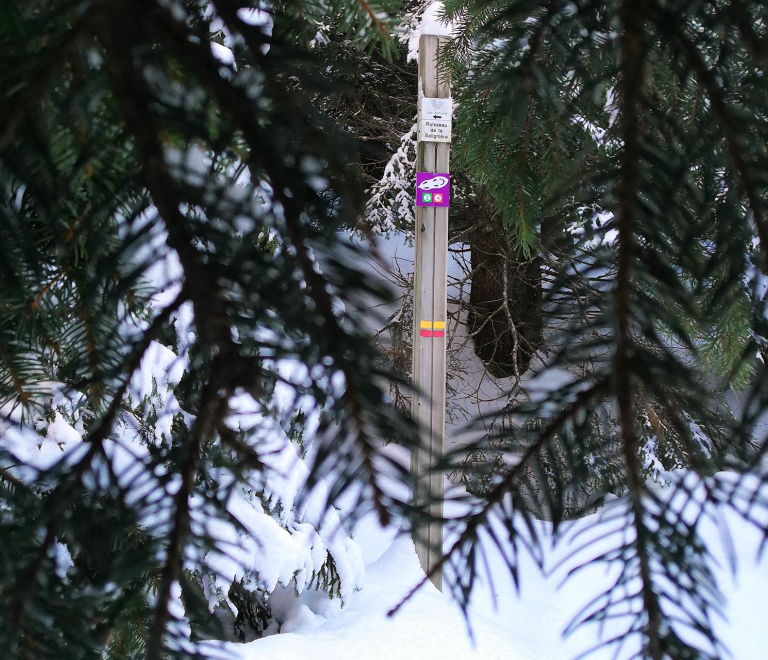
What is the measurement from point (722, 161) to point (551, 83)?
13 cm

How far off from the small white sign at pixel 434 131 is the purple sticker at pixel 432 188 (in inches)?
4.4

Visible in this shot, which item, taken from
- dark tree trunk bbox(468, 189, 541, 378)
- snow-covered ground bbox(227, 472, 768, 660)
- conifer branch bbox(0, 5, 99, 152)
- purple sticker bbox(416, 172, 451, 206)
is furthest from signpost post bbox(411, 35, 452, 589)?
conifer branch bbox(0, 5, 99, 152)

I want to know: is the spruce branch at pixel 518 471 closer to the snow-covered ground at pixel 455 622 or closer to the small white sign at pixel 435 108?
the snow-covered ground at pixel 455 622

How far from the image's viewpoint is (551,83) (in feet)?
1.55

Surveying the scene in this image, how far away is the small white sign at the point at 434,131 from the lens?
72.3 inches

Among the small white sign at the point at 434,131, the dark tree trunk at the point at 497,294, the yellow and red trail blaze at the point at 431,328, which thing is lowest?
the yellow and red trail blaze at the point at 431,328

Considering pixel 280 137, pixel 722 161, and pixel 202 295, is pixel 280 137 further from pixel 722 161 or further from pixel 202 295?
pixel 722 161

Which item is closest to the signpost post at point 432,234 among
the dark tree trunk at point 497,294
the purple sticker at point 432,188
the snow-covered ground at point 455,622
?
the purple sticker at point 432,188

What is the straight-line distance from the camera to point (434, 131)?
184cm

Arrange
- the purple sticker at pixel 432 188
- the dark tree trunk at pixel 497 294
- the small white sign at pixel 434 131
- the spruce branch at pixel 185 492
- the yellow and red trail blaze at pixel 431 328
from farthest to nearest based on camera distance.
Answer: the dark tree trunk at pixel 497 294 → the yellow and red trail blaze at pixel 431 328 → the small white sign at pixel 434 131 → the purple sticker at pixel 432 188 → the spruce branch at pixel 185 492

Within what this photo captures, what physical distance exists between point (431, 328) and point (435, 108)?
649 millimetres

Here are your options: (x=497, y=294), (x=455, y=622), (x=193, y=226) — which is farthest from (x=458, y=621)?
(x=497, y=294)

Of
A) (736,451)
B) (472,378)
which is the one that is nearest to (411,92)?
(472,378)

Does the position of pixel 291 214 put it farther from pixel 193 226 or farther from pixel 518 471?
pixel 518 471
